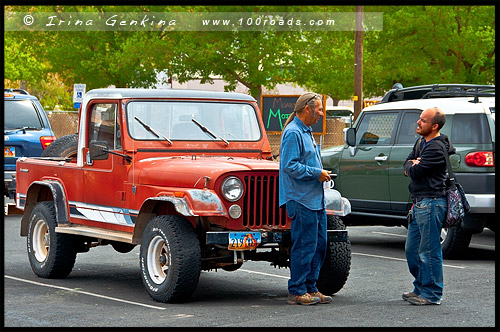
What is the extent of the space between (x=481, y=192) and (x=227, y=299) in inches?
162

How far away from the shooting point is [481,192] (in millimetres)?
11961

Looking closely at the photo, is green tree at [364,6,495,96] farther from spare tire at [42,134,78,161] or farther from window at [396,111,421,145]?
spare tire at [42,134,78,161]

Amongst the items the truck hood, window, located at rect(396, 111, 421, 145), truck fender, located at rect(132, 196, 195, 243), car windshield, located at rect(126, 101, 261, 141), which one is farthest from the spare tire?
window, located at rect(396, 111, 421, 145)

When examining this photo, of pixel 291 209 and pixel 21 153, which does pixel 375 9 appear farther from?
pixel 291 209

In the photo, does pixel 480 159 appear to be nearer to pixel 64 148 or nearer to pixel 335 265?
pixel 335 265

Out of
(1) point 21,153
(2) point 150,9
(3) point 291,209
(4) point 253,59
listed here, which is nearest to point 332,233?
(3) point 291,209

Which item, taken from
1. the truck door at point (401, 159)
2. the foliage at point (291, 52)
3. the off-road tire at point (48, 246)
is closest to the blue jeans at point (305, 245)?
the off-road tire at point (48, 246)

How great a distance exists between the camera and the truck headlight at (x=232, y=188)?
28.8 ft

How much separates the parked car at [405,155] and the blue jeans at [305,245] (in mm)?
3702

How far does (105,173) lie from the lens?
1006cm

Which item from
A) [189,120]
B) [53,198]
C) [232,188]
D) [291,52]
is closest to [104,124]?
[189,120]

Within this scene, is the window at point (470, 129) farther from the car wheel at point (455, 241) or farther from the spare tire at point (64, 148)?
the spare tire at point (64, 148)

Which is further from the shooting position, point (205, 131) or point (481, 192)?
point (481, 192)

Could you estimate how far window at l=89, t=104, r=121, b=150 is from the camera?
33.4 feet
